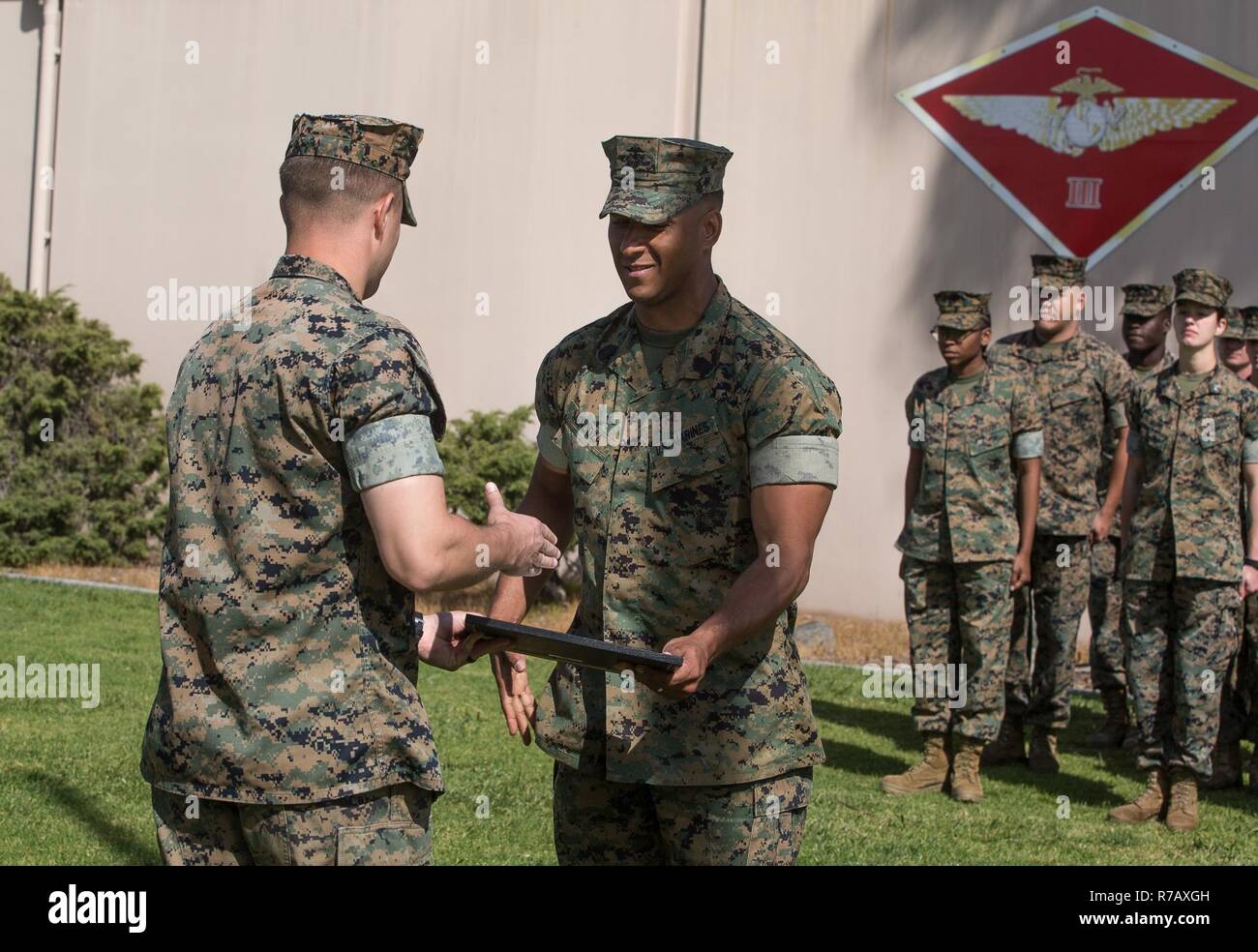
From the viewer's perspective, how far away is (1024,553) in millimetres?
8070

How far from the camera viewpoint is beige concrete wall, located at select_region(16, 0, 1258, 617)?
1231cm

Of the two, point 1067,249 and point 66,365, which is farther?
point 66,365

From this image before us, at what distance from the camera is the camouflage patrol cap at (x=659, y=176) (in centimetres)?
374

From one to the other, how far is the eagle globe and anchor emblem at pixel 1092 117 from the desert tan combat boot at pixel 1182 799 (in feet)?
19.0

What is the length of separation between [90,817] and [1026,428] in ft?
15.9

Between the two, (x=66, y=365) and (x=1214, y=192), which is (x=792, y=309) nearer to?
(x=1214, y=192)

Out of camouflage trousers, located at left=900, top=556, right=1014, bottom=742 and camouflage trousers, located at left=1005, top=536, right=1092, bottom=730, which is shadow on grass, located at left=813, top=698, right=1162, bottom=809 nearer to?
camouflage trousers, located at left=1005, top=536, right=1092, bottom=730

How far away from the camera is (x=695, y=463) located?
3.77m

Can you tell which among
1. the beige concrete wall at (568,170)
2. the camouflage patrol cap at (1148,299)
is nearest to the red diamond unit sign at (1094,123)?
the beige concrete wall at (568,170)

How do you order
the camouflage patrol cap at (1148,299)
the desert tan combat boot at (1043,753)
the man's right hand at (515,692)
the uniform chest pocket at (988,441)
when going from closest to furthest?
the man's right hand at (515,692), the uniform chest pocket at (988,441), the desert tan combat boot at (1043,753), the camouflage patrol cap at (1148,299)

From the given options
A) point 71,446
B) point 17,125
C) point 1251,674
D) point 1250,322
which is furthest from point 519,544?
point 17,125

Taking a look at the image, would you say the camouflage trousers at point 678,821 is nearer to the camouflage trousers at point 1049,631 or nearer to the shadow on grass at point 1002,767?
the shadow on grass at point 1002,767
